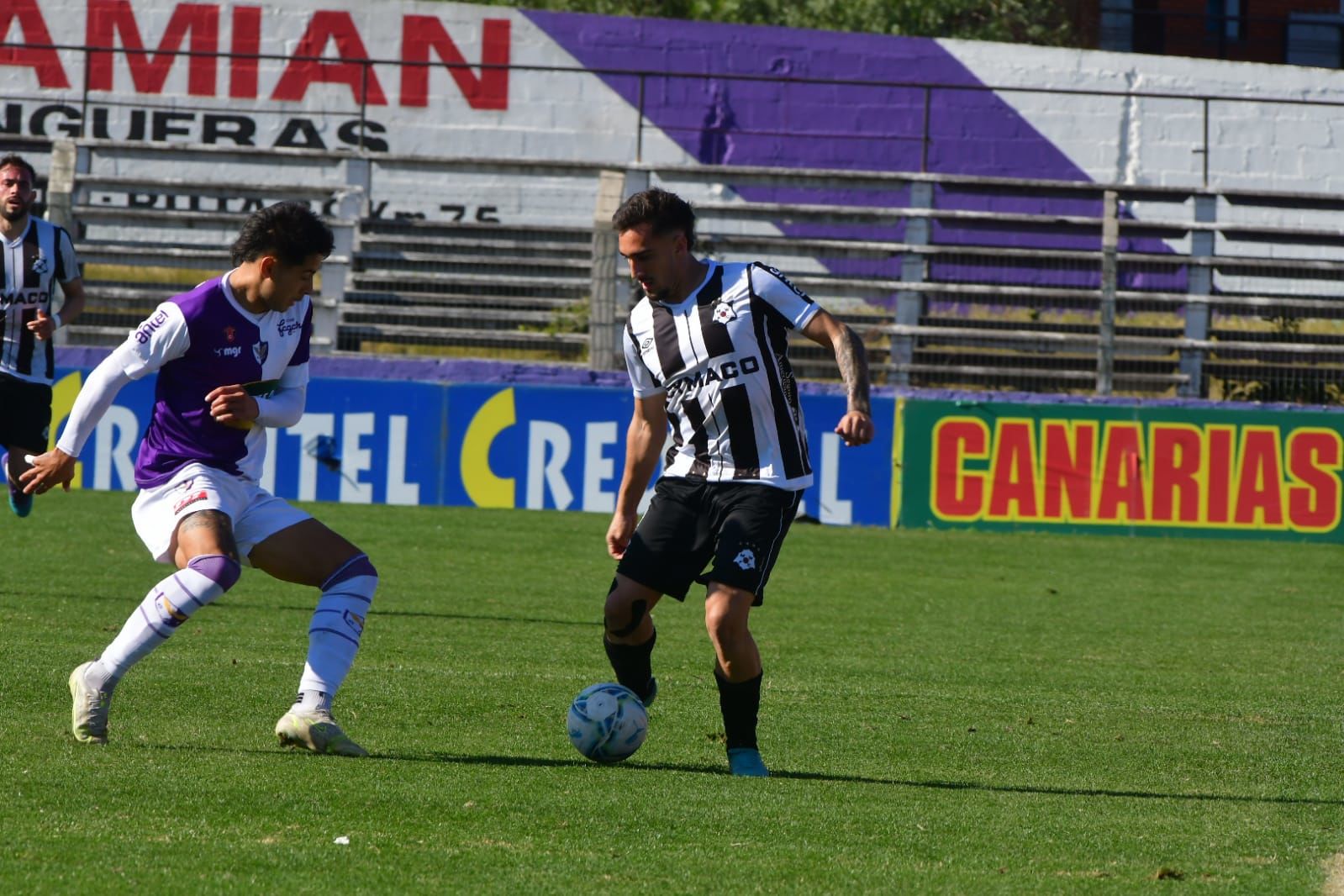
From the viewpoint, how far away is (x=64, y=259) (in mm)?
10234

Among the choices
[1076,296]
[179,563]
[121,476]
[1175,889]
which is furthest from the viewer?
[1076,296]

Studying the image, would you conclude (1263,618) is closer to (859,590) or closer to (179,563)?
(859,590)

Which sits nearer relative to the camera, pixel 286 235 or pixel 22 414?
pixel 286 235

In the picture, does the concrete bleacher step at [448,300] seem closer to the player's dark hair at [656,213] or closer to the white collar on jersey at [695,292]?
the white collar on jersey at [695,292]

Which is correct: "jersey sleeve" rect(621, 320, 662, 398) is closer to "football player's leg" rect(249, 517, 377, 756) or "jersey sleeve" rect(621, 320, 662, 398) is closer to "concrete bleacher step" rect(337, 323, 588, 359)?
"football player's leg" rect(249, 517, 377, 756)

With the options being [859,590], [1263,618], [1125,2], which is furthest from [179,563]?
[1125,2]

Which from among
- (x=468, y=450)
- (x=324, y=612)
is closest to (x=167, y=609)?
(x=324, y=612)

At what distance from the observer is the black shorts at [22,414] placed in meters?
10.2

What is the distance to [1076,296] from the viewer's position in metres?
18.3

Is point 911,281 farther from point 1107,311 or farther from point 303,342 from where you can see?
point 303,342

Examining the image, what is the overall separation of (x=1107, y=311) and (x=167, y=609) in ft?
44.8

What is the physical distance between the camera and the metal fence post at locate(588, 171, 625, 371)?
1714 cm

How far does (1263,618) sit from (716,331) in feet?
20.1

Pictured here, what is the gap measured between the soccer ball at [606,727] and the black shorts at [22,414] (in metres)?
5.61
